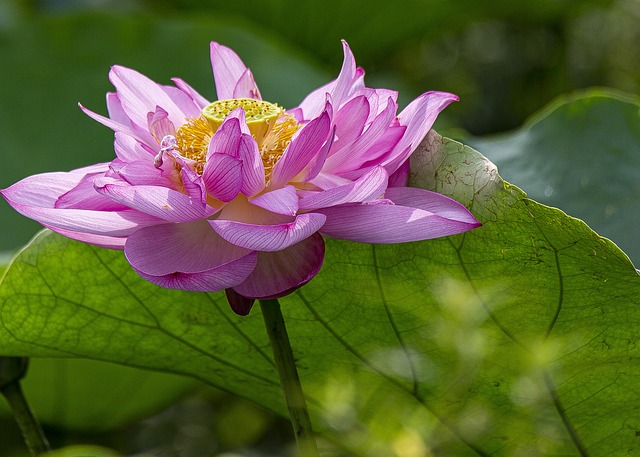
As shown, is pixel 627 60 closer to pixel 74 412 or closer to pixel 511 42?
pixel 511 42

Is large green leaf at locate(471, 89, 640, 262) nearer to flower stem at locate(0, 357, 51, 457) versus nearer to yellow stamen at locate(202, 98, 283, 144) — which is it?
yellow stamen at locate(202, 98, 283, 144)

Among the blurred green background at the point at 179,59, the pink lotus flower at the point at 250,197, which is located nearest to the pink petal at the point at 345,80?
the pink lotus flower at the point at 250,197

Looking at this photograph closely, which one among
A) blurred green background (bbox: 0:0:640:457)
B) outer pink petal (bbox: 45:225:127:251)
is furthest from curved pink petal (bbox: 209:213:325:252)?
blurred green background (bbox: 0:0:640:457)

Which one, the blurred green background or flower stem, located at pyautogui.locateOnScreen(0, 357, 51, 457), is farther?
the blurred green background

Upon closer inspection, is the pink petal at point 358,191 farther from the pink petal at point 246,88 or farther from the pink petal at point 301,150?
the pink petal at point 246,88

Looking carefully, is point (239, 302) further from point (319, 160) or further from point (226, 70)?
point (226, 70)

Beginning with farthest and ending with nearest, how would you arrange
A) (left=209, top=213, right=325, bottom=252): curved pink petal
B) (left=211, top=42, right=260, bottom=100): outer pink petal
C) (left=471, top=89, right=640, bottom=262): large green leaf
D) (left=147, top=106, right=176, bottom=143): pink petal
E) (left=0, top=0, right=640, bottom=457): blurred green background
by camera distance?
(left=0, top=0, right=640, bottom=457): blurred green background
(left=471, top=89, right=640, bottom=262): large green leaf
(left=211, top=42, right=260, bottom=100): outer pink petal
(left=147, top=106, right=176, bottom=143): pink petal
(left=209, top=213, right=325, bottom=252): curved pink petal

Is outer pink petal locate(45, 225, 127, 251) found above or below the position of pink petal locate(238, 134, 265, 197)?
below
